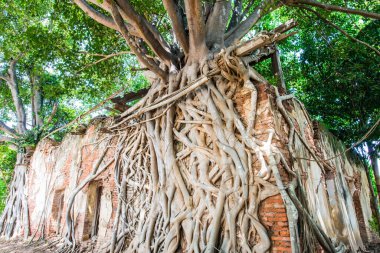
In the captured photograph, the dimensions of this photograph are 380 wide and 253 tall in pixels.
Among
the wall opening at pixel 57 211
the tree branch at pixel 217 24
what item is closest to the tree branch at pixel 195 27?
the tree branch at pixel 217 24

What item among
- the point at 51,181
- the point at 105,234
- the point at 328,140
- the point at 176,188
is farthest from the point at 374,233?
the point at 51,181

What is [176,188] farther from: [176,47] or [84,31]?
[84,31]

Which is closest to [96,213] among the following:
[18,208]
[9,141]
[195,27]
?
[18,208]

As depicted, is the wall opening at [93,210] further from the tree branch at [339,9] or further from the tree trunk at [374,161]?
the tree trunk at [374,161]

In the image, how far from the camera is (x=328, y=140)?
236 inches

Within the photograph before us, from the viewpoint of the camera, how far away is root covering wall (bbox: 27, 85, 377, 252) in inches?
135

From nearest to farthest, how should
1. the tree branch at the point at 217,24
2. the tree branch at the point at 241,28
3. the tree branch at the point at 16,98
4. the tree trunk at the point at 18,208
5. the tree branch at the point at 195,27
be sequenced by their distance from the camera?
the tree branch at the point at 195,27 < the tree branch at the point at 217,24 < the tree branch at the point at 241,28 < the tree trunk at the point at 18,208 < the tree branch at the point at 16,98

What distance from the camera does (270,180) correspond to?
121 inches

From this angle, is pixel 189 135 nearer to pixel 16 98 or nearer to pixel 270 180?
pixel 270 180

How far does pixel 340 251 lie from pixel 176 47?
4642 mm

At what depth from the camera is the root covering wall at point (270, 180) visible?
11.3 feet

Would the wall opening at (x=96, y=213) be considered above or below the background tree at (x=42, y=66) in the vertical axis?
below

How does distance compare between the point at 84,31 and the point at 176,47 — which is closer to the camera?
the point at 176,47

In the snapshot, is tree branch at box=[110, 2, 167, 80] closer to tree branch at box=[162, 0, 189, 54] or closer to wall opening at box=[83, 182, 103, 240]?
tree branch at box=[162, 0, 189, 54]
